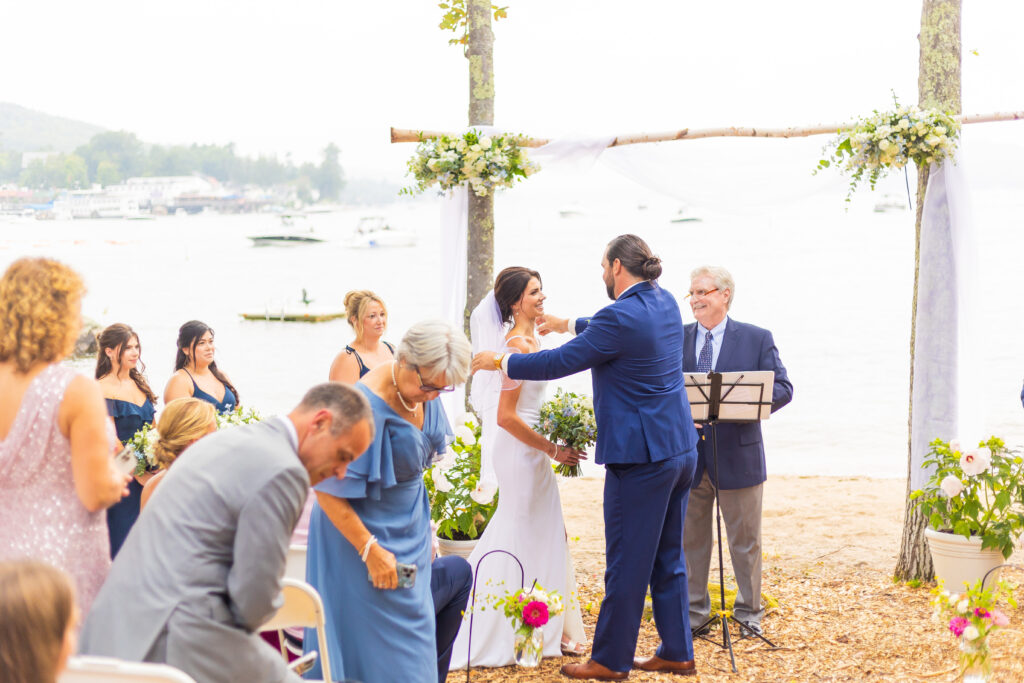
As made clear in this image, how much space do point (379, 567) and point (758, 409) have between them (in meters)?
2.31

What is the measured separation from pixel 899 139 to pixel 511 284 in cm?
240

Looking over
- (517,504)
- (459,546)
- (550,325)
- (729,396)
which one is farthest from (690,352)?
(459,546)

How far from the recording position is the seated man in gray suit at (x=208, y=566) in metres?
2.26

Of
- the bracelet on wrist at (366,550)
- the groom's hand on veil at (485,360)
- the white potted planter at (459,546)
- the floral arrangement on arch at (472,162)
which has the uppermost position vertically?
the floral arrangement on arch at (472,162)

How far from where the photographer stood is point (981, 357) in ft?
18.0

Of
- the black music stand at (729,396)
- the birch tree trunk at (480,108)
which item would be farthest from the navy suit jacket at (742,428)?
the birch tree trunk at (480,108)

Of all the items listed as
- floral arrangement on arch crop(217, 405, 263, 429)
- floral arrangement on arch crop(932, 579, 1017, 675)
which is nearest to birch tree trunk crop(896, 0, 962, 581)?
floral arrangement on arch crop(932, 579, 1017, 675)

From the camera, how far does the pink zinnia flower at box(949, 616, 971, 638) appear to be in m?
4.14

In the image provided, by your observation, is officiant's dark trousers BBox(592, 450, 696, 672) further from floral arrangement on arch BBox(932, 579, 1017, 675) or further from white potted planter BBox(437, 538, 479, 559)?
floral arrangement on arch BBox(932, 579, 1017, 675)

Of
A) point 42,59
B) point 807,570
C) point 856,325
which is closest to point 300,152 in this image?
point 42,59

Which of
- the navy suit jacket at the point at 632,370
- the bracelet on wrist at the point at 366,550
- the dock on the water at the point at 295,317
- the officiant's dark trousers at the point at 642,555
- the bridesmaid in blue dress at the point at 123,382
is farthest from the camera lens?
the dock on the water at the point at 295,317

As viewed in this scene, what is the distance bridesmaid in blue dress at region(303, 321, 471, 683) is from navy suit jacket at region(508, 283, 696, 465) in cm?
107

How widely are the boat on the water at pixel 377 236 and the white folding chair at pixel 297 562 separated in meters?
60.2

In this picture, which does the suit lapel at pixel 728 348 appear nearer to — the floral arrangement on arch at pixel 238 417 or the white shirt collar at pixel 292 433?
the floral arrangement on arch at pixel 238 417
